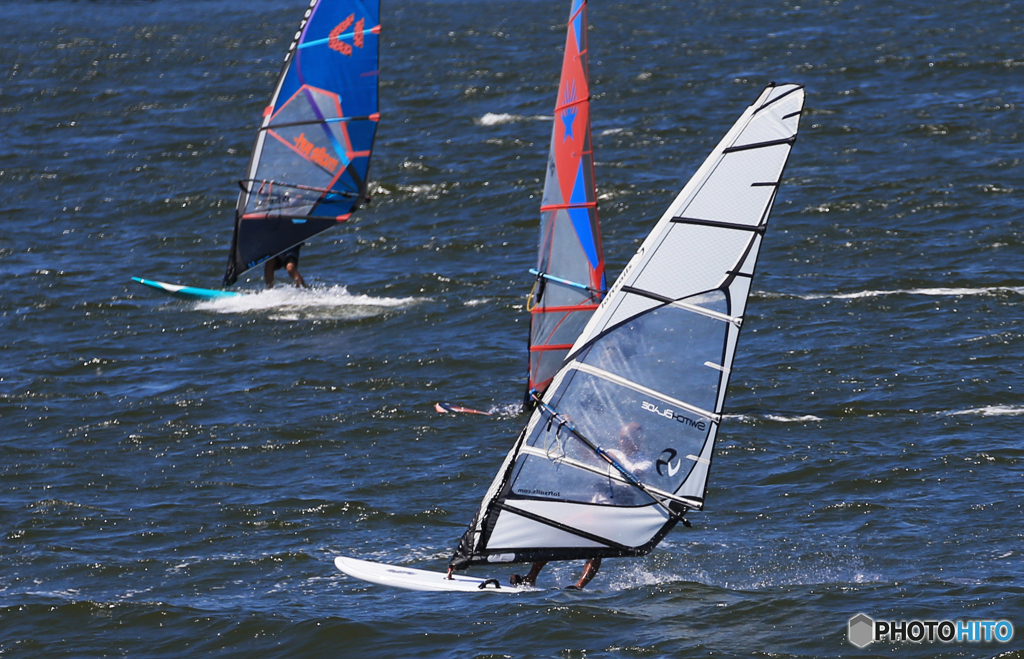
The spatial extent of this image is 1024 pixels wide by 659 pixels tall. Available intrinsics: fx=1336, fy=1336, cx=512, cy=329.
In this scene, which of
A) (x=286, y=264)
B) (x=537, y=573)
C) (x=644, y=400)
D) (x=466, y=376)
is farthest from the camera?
(x=286, y=264)

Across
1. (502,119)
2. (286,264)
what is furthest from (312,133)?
(502,119)

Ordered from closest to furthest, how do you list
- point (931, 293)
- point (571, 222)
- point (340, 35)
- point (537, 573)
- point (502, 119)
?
point (537, 573), point (571, 222), point (931, 293), point (340, 35), point (502, 119)

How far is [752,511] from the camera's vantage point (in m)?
15.2

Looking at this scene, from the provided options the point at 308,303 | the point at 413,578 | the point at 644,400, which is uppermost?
the point at 644,400

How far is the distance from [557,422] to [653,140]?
922 inches

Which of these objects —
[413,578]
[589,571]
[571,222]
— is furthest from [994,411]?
[413,578]

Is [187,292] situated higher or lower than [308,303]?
higher

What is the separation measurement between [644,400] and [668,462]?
667mm

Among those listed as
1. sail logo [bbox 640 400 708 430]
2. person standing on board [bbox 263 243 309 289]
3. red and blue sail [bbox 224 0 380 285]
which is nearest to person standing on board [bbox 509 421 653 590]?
sail logo [bbox 640 400 708 430]

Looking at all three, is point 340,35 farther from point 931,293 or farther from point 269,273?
point 931,293

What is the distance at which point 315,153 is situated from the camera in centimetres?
2423

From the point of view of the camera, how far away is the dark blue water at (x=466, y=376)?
13.2 m

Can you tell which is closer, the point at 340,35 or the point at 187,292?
the point at 340,35

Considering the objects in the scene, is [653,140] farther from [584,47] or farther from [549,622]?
[549,622]
